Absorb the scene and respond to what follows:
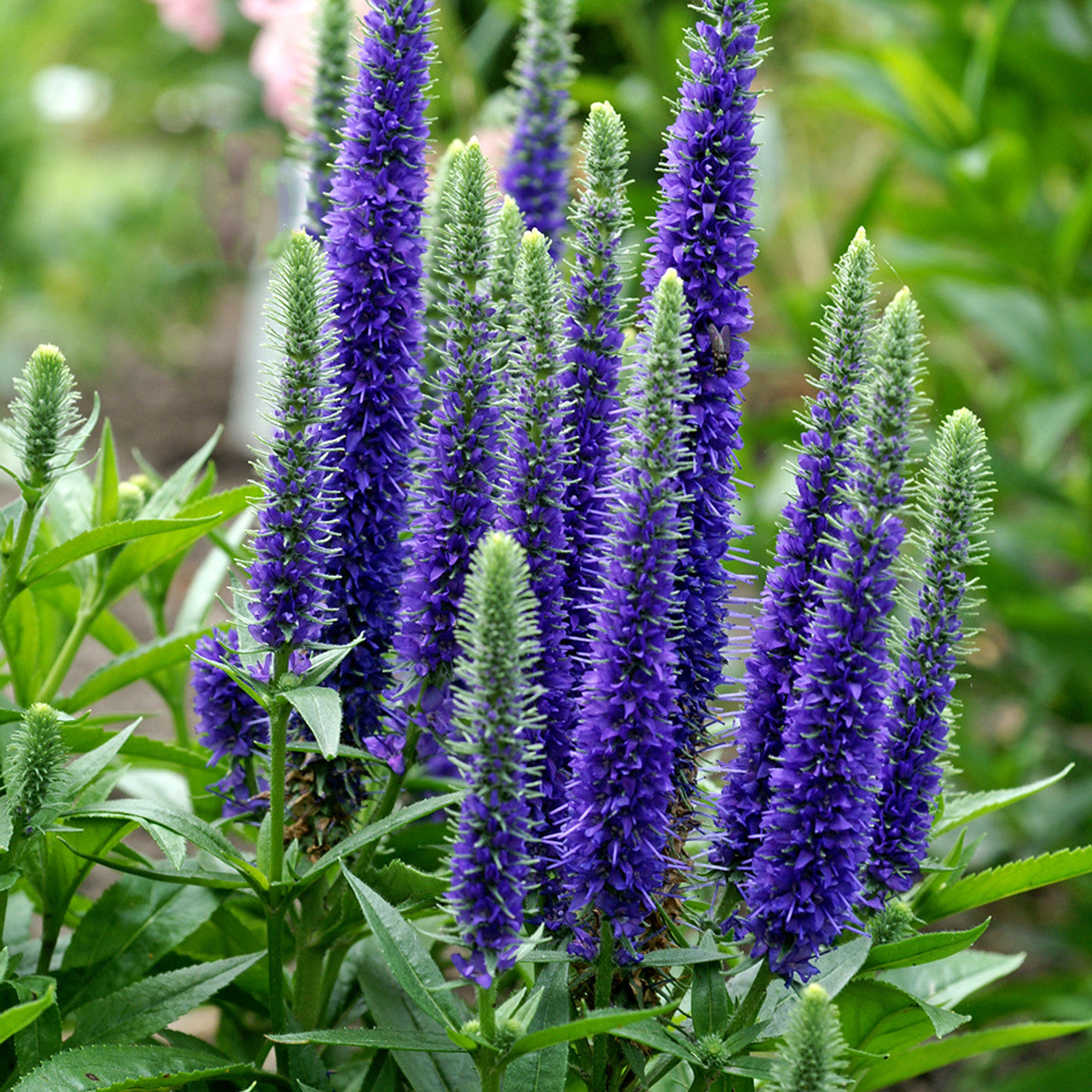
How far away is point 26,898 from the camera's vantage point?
1380 mm

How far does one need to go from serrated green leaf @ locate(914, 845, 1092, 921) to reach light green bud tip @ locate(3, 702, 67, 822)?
2.58ft

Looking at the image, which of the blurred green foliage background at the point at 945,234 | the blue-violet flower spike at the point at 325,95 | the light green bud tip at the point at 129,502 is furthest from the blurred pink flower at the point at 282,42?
the light green bud tip at the point at 129,502

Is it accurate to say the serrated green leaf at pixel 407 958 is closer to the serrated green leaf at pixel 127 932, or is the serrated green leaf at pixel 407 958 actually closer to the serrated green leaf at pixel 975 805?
the serrated green leaf at pixel 127 932

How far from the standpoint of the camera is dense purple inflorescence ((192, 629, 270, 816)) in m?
1.20

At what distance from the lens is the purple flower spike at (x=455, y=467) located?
38.7 inches

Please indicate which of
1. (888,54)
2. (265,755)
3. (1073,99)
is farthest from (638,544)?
(1073,99)

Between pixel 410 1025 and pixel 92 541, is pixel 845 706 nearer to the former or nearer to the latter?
pixel 410 1025

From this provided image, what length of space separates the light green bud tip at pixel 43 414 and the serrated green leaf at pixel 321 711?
11.8 inches

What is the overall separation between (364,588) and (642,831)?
355mm

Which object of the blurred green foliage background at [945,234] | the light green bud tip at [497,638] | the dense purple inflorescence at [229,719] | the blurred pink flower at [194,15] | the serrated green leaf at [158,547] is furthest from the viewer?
the blurred pink flower at [194,15]

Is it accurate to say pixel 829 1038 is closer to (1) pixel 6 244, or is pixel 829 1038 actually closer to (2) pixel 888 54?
(2) pixel 888 54

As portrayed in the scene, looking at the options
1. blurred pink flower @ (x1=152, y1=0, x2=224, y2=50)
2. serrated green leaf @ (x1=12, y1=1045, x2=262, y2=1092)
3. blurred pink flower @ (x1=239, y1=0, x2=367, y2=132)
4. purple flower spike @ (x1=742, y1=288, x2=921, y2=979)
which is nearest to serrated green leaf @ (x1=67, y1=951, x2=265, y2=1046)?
serrated green leaf @ (x1=12, y1=1045, x2=262, y2=1092)

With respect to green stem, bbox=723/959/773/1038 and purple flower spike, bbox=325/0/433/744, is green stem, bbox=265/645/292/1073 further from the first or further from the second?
green stem, bbox=723/959/773/1038

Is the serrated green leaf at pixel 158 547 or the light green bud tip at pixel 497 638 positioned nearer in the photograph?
the light green bud tip at pixel 497 638
